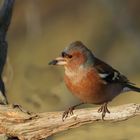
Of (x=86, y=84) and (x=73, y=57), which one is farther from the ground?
(x=73, y=57)

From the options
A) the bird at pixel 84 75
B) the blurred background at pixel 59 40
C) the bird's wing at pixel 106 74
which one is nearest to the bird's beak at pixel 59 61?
the bird at pixel 84 75

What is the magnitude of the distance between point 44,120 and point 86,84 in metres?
0.49

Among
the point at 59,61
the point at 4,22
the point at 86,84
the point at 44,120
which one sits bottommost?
the point at 44,120

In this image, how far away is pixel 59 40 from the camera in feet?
38.5

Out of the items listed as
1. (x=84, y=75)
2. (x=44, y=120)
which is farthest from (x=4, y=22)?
(x=44, y=120)

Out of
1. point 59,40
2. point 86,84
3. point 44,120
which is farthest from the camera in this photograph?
point 59,40

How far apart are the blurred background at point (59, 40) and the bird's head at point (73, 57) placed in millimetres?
3899

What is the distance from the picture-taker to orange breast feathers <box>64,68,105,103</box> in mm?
5168

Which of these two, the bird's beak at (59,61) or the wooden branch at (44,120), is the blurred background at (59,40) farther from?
the wooden branch at (44,120)

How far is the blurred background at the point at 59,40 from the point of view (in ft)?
32.3

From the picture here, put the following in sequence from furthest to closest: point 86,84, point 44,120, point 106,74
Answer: point 106,74 → point 86,84 → point 44,120

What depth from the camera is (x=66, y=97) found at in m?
9.38

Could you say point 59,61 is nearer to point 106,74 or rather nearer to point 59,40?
point 106,74

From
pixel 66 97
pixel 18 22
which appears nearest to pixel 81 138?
pixel 66 97
